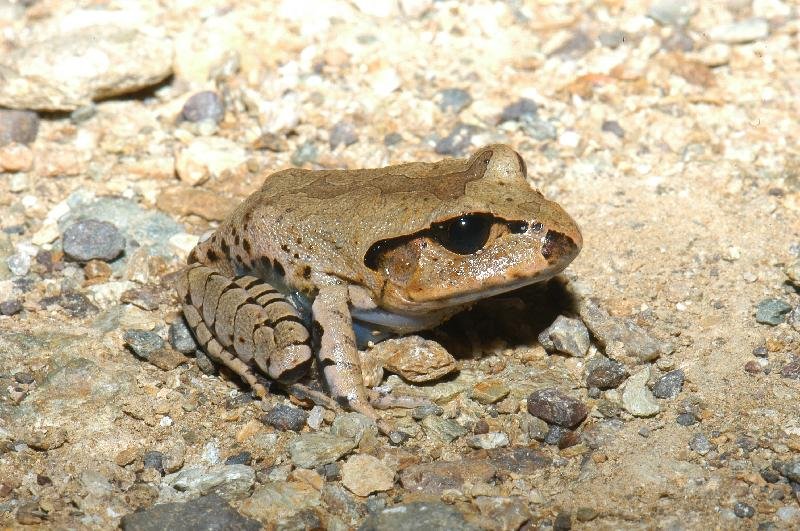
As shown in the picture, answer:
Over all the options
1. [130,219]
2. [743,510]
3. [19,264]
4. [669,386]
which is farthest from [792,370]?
[19,264]

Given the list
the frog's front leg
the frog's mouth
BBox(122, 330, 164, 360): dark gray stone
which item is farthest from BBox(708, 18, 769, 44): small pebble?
BBox(122, 330, 164, 360): dark gray stone

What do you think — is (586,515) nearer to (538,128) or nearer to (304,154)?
(538,128)

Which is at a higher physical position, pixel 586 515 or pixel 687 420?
pixel 687 420

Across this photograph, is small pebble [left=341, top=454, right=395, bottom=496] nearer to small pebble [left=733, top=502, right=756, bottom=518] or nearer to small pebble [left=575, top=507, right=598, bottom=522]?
small pebble [left=575, top=507, right=598, bottom=522]

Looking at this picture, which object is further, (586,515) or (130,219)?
(130,219)

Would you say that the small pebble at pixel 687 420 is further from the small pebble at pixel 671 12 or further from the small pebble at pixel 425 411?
the small pebble at pixel 671 12

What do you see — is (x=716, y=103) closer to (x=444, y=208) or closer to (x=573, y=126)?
(x=573, y=126)

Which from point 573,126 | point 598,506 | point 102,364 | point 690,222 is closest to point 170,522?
point 102,364
